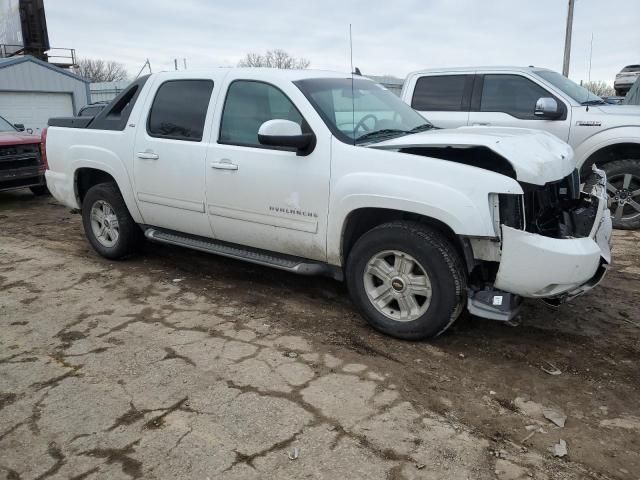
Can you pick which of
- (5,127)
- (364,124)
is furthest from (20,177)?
(364,124)

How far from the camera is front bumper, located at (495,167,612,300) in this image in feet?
10.4

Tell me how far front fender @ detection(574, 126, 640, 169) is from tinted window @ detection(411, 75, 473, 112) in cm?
156

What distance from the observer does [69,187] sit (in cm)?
575

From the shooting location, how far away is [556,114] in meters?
6.52

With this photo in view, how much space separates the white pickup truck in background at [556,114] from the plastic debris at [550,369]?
3.77 metres

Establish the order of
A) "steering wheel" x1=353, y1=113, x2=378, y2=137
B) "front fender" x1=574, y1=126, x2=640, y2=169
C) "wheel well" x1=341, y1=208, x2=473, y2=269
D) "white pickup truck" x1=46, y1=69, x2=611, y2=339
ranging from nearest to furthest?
"white pickup truck" x1=46, y1=69, x2=611, y2=339 → "wheel well" x1=341, y1=208, x2=473, y2=269 → "steering wheel" x1=353, y1=113, x2=378, y2=137 → "front fender" x1=574, y1=126, x2=640, y2=169

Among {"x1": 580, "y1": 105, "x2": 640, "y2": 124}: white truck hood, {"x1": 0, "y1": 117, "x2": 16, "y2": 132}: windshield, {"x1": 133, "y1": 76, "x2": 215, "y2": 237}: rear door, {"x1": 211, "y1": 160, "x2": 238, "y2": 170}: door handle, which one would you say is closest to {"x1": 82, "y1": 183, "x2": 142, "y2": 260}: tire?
{"x1": 133, "y1": 76, "x2": 215, "y2": 237}: rear door

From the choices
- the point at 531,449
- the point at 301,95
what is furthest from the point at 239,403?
the point at 301,95

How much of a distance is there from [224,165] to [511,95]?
14.2 feet

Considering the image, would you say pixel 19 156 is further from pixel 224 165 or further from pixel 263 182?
pixel 263 182

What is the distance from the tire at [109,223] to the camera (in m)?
5.43

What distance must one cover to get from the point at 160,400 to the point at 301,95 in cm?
236

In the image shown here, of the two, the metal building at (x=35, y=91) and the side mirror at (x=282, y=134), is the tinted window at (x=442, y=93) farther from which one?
the metal building at (x=35, y=91)

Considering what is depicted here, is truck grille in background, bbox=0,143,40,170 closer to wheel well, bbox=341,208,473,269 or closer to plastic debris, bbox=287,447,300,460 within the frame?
wheel well, bbox=341,208,473,269
